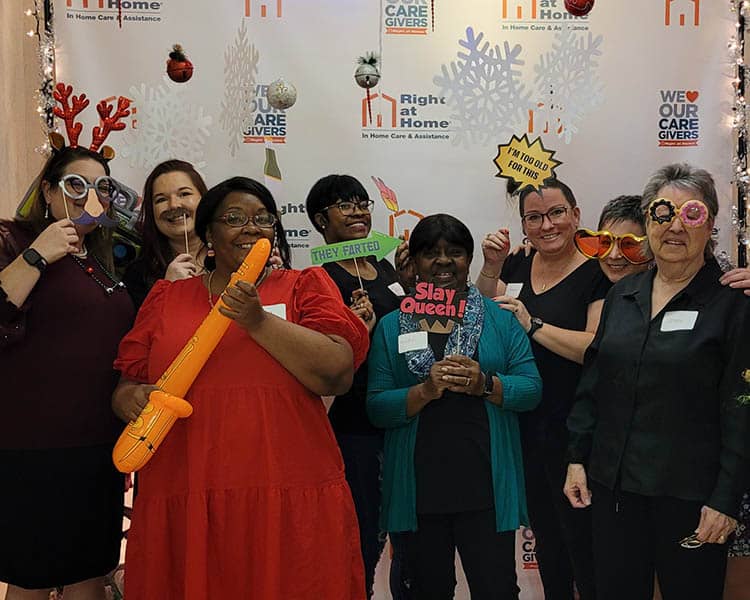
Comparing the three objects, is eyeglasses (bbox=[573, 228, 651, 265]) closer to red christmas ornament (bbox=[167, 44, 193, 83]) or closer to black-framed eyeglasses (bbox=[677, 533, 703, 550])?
black-framed eyeglasses (bbox=[677, 533, 703, 550])

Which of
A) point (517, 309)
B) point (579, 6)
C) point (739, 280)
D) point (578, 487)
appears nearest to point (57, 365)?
point (517, 309)

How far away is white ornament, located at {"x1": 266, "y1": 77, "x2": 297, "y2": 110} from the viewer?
3.16 m

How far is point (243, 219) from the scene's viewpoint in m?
1.90

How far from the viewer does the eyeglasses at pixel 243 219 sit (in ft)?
6.24

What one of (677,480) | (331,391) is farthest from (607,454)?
(331,391)

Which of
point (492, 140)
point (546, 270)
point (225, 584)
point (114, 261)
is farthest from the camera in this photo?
point (492, 140)

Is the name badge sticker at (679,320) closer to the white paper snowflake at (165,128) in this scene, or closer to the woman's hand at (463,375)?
the woman's hand at (463,375)

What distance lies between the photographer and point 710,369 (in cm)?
195

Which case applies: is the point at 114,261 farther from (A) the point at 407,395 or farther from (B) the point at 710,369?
(B) the point at 710,369

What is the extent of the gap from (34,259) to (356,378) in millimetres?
1007

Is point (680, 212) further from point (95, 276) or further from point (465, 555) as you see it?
point (95, 276)

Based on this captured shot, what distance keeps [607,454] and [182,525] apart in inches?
44.1

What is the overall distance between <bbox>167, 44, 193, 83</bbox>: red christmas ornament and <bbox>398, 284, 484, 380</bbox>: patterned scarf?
158 cm

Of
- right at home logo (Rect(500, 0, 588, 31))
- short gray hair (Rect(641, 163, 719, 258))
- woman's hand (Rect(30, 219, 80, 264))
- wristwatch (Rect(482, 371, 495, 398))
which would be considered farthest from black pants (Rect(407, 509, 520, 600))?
right at home logo (Rect(500, 0, 588, 31))
